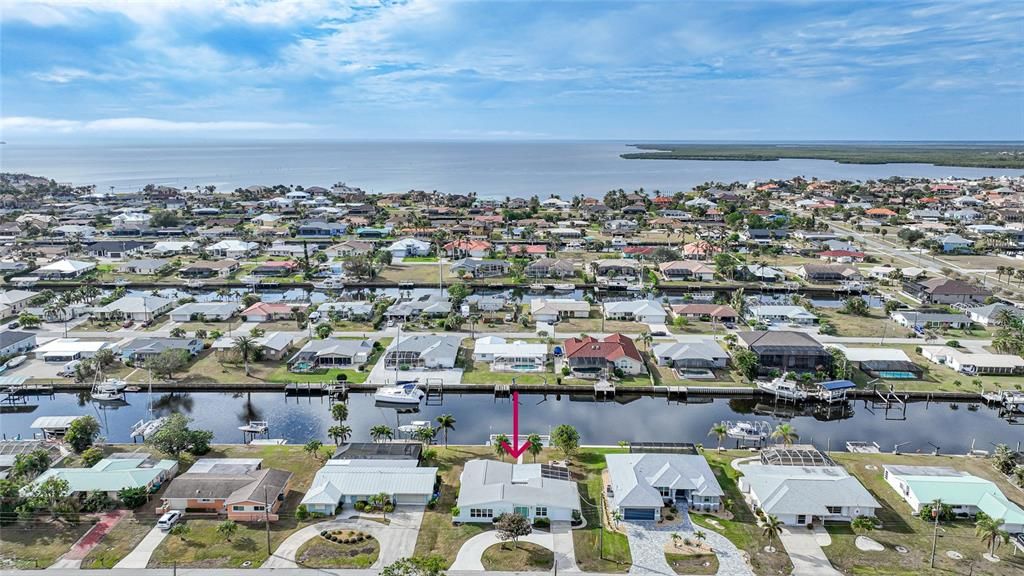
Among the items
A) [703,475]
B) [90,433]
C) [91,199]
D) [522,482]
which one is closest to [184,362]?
[90,433]

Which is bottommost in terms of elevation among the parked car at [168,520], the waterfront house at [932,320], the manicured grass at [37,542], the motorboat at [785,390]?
the manicured grass at [37,542]

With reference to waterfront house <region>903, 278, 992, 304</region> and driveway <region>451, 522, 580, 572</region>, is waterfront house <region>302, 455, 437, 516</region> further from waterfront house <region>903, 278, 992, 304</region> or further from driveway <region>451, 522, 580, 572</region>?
waterfront house <region>903, 278, 992, 304</region>

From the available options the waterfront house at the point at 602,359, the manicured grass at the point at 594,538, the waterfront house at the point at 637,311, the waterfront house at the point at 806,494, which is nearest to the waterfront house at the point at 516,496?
the manicured grass at the point at 594,538

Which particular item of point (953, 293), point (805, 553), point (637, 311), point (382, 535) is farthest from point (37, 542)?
point (953, 293)

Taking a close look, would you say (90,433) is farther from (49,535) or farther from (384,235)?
(384,235)

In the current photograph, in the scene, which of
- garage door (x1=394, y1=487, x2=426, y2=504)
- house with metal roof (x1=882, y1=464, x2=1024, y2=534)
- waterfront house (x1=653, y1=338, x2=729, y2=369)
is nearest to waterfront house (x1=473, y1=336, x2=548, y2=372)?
waterfront house (x1=653, y1=338, x2=729, y2=369)

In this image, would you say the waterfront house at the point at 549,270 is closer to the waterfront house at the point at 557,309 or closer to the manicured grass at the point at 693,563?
the waterfront house at the point at 557,309

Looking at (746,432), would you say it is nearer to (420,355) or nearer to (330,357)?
(420,355)
